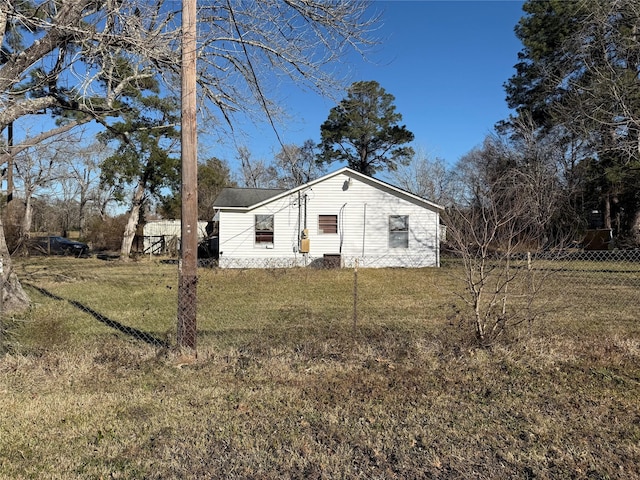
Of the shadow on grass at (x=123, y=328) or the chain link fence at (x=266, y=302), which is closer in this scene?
the shadow on grass at (x=123, y=328)

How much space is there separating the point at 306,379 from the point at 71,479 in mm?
2035

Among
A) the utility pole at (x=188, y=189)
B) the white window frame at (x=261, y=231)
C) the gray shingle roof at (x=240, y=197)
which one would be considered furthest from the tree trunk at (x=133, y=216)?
the utility pole at (x=188, y=189)

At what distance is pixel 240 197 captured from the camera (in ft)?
62.6

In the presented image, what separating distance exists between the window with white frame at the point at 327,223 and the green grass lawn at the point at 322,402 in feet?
36.9

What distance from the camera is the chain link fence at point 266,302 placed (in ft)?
19.4

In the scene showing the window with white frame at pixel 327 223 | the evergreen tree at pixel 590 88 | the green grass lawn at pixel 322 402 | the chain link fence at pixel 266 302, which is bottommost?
the green grass lawn at pixel 322 402

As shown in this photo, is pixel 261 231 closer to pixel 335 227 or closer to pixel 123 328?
pixel 335 227

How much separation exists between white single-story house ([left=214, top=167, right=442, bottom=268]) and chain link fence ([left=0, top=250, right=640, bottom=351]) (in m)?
2.71

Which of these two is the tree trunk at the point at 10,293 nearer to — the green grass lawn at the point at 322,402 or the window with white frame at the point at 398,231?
the green grass lawn at the point at 322,402

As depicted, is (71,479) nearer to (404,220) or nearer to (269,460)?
(269,460)

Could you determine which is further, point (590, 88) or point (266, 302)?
point (590, 88)

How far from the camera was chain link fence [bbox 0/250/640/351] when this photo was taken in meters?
5.90

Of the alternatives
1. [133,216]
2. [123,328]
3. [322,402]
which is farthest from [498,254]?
[133,216]

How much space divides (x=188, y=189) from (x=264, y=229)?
13.2m
